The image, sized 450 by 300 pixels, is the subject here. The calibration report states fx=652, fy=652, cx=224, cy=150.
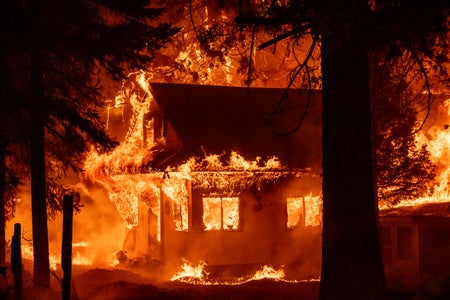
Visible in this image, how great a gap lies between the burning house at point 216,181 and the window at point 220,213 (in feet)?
0.12

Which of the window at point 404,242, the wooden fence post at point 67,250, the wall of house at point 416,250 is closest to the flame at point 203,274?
the wall of house at point 416,250

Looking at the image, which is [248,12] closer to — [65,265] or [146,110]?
[65,265]

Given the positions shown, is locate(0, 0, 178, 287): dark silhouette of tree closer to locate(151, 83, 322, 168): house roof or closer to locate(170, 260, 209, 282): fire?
locate(170, 260, 209, 282): fire

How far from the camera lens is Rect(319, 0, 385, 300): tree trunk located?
34.9ft

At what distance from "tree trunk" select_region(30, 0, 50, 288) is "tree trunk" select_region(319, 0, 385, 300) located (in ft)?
21.7

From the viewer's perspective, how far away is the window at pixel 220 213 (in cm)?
2286

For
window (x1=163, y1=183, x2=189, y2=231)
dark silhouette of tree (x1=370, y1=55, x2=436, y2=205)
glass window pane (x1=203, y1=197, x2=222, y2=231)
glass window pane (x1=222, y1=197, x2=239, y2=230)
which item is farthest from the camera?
glass window pane (x1=222, y1=197, x2=239, y2=230)

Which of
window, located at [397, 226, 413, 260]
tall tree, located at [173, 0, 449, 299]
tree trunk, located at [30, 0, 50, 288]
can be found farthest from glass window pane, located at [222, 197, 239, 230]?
tall tree, located at [173, 0, 449, 299]

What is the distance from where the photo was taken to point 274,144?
24.5 meters

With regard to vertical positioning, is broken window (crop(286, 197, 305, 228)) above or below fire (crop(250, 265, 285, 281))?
above

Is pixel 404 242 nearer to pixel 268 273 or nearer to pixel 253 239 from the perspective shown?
pixel 268 273

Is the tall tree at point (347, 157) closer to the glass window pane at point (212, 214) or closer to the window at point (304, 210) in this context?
the glass window pane at point (212, 214)

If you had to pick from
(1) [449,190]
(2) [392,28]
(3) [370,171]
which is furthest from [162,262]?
(2) [392,28]

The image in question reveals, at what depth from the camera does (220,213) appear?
23.0m
